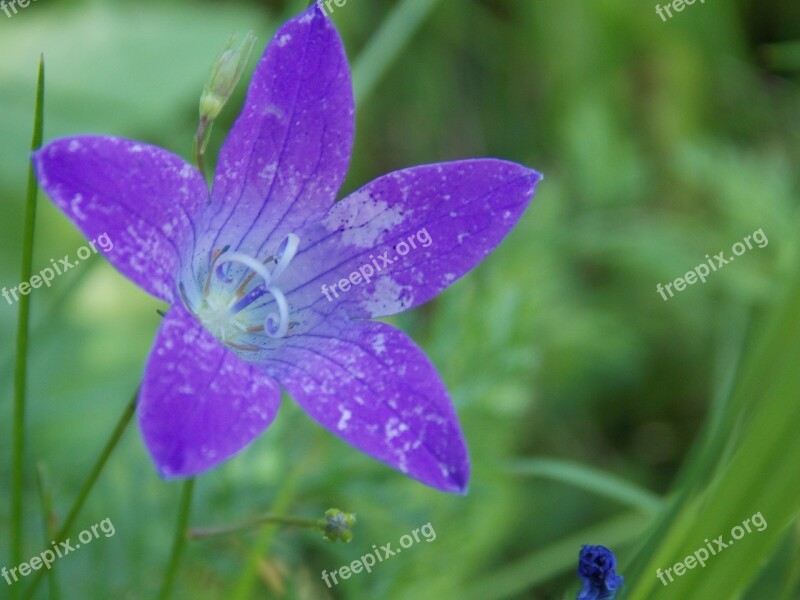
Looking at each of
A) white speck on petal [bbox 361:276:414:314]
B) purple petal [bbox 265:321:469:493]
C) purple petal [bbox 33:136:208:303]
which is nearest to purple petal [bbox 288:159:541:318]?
white speck on petal [bbox 361:276:414:314]

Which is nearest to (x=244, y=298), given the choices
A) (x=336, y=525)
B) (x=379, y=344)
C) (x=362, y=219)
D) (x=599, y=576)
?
(x=362, y=219)

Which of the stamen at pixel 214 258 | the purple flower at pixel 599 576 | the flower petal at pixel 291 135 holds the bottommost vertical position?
the purple flower at pixel 599 576

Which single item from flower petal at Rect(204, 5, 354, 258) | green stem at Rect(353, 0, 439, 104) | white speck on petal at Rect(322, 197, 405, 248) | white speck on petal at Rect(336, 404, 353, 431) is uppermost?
green stem at Rect(353, 0, 439, 104)

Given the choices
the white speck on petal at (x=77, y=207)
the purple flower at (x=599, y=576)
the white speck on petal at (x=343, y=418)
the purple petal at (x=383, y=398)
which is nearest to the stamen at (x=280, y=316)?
the purple petal at (x=383, y=398)

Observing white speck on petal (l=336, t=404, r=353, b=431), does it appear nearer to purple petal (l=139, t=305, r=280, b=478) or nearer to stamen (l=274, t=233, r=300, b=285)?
purple petal (l=139, t=305, r=280, b=478)

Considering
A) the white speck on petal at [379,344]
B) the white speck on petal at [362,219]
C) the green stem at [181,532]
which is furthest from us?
the white speck on petal at [362,219]

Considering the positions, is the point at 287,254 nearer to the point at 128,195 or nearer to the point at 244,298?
the point at 244,298

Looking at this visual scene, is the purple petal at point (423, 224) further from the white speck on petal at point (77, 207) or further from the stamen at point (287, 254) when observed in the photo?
the white speck on petal at point (77, 207)
